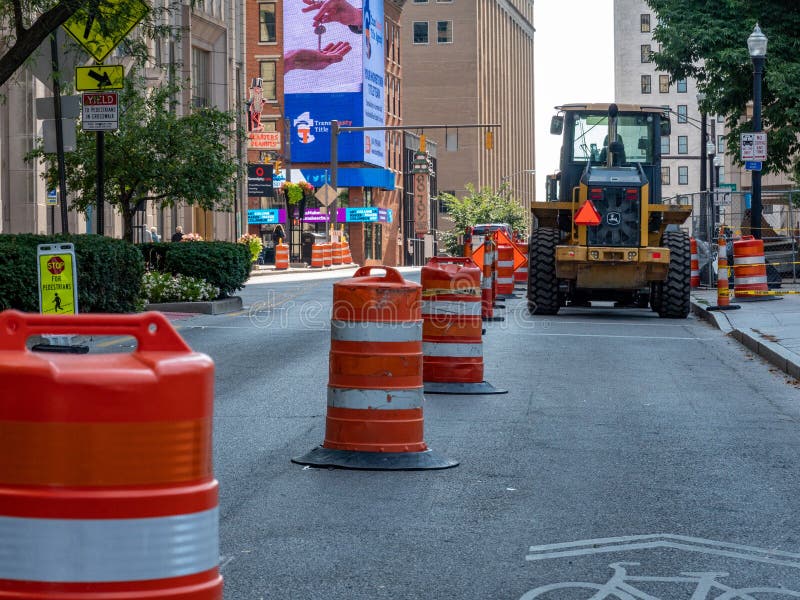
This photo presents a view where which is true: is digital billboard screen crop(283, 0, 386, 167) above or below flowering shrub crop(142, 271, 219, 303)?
above

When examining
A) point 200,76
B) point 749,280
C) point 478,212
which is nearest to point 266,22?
point 478,212

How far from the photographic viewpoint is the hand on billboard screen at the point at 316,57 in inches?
3895

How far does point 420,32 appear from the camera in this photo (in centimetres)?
15012

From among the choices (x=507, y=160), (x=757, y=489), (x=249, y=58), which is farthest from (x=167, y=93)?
(x=507, y=160)

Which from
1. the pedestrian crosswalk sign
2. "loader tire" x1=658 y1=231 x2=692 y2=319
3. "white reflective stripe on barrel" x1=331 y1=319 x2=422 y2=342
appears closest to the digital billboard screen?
"loader tire" x1=658 y1=231 x2=692 y2=319

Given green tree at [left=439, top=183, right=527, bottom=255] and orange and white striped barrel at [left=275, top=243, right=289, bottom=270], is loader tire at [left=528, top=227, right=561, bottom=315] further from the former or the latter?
green tree at [left=439, top=183, right=527, bottom=255]

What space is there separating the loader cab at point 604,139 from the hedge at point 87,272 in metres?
8.02

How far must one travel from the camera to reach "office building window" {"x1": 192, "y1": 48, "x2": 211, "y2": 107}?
59750mm

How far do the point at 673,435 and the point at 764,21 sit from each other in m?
31.9

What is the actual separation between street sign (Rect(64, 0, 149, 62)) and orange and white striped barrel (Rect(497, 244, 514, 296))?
1331 centimetres

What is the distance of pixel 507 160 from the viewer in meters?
171

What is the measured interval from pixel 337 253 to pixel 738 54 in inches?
1336

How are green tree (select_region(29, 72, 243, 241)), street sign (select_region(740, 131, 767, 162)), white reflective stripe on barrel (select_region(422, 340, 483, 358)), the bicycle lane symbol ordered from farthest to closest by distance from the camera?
street sign (select_region(740, 131, 767, 162)) → green tree (select_region(29, 72, 243, 241)) → white reflective stripe on barrel (select_region(422, 340, 483, 358)) → the bicycle lane symbol

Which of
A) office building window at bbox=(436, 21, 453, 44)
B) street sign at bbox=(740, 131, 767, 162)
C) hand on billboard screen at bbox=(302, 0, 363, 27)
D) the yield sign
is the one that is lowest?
the yield sign
